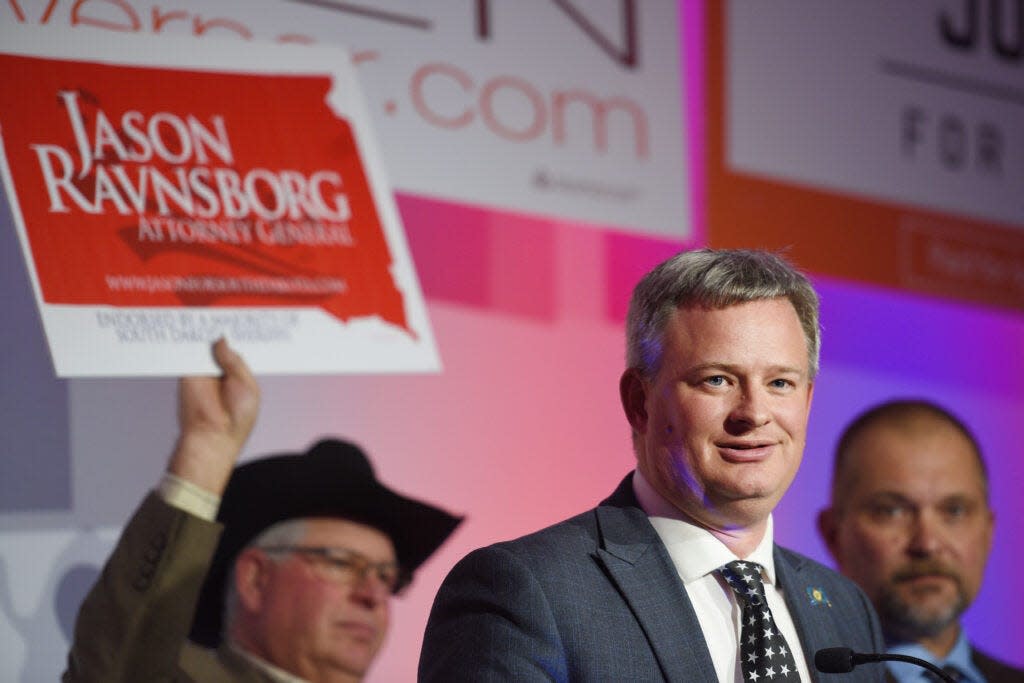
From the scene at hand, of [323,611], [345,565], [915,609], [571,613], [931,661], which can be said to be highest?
[571,613]

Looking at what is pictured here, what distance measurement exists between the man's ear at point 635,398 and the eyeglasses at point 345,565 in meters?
1.15

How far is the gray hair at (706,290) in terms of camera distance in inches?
98.3

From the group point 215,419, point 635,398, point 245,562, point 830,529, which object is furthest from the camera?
point 830,529

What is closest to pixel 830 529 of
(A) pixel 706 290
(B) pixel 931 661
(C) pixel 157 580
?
(B) pixel 931 661

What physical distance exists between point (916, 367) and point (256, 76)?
107 inches

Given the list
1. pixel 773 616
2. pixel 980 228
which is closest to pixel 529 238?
pixel 773 616

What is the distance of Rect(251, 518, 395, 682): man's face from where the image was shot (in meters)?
3.40

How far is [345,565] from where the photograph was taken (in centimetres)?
351

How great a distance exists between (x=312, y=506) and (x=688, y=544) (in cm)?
130

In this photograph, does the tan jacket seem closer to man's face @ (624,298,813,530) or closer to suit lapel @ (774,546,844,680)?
man's face @ (624,298,813,530)

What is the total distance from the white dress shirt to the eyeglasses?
1176 millimetres

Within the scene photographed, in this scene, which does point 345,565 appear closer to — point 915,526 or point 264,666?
point 264,666

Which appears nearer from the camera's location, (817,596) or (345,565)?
(817,596)

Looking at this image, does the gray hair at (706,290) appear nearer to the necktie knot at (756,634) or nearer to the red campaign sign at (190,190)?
the necktie knot at (756,634)
